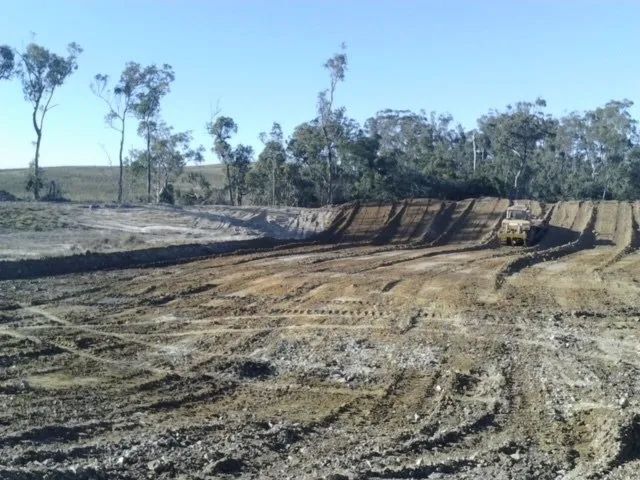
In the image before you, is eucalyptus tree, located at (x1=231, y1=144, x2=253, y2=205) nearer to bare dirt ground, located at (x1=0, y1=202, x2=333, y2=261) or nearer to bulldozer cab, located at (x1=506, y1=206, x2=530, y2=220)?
bare dirt ground, located at (x1=0, y1=202, x2=333, y2=261)

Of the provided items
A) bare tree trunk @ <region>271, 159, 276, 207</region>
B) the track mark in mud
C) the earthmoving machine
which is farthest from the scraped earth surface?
bare tree trunk @ <region>271, 159, 276, 207</region>

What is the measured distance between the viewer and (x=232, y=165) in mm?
61250

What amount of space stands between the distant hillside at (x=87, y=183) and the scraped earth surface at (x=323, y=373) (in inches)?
2150

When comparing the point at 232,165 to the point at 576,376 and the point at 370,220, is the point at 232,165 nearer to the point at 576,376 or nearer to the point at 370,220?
the point at 370,220

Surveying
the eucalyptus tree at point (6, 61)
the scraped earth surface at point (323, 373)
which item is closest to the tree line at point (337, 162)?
the eucalyptus tree at point (6, 61)

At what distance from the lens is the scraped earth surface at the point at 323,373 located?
8492 mm

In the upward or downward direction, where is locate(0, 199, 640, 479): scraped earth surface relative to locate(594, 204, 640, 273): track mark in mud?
downward

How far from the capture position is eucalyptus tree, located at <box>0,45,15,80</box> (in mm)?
51003

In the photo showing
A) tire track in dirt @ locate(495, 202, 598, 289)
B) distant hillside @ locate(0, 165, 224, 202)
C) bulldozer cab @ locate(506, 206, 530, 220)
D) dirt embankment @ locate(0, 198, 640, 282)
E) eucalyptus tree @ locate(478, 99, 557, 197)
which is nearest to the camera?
tire track in dirt @ locate(495, 202, 598, 289)

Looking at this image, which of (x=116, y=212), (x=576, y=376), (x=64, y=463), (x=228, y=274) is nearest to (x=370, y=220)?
(x=116, y=212)

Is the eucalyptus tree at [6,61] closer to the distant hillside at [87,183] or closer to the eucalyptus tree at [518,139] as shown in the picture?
the distant hillside at [87,183]

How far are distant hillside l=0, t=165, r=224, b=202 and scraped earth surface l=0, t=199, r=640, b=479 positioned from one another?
5460cm

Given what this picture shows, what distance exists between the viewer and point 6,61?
51.2 metres

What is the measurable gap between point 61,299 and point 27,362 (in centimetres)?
719
